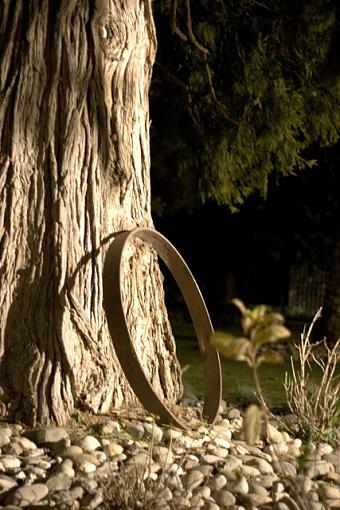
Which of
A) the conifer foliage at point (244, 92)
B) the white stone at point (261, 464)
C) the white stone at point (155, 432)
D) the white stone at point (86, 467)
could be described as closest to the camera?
the white stone at point (86, 467)

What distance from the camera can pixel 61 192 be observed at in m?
4.67

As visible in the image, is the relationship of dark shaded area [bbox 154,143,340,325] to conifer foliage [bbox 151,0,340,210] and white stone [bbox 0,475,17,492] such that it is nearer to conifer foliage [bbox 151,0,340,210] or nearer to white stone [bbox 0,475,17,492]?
conifer foliage [bbox 151,0,340,210]

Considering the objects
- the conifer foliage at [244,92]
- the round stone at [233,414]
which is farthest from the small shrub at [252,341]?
the conifer foliage at [244,92]

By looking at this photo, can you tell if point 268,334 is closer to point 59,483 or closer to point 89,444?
point 59,483

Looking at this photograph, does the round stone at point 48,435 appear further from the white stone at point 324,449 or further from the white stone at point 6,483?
the white stone at point 324,449

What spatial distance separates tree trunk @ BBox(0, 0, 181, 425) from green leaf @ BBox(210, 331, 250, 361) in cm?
188

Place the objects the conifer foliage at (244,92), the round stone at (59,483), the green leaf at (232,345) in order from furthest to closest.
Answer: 1. the conifer foliage at (244,92)
2. the round stone at (59,483)
3. the green leaf at (232,345)

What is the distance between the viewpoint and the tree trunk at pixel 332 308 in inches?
413

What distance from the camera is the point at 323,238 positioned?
14633 mm

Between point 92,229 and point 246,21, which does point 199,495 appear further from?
point 246,21

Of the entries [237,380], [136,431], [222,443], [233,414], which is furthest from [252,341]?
[237,380]

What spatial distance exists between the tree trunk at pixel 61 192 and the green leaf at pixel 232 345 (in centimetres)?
188

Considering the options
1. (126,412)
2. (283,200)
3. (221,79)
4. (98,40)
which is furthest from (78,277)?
(283,200)

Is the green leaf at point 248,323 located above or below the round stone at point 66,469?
above
